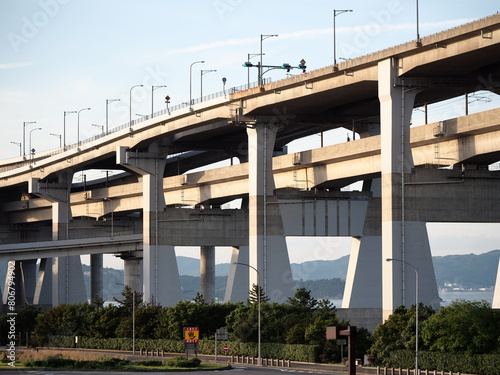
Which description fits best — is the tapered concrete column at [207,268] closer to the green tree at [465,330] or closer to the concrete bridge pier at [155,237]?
the concrete bridge pier at [155,237]

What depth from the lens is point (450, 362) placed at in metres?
68.6

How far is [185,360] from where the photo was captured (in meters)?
79.6

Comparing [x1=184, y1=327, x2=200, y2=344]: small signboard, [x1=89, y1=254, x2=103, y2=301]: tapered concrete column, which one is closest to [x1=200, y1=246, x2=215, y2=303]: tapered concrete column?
[x1=89, y1=254, x2=103, y2=301]: tapered concrete column

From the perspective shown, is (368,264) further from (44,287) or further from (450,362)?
(44,287)

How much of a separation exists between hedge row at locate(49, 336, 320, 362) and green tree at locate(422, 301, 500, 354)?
1341 centimetres

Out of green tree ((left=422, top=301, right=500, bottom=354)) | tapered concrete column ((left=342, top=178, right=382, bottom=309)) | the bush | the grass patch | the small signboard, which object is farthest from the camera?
tapered concrete column ((left=342, top=178, right=382, bottom=309))

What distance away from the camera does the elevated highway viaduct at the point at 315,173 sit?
80.1m

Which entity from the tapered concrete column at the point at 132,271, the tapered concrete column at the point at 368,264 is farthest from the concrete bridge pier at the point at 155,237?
the tapered concrete column at the point at 132,271

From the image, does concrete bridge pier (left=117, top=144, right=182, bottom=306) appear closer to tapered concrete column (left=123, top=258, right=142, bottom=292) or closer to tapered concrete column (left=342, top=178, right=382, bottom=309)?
tapered concrete column (left=342, top=178, right=382, bottom=309)

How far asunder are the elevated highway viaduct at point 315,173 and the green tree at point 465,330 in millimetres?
8267

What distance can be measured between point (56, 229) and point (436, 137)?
83094 millimetres

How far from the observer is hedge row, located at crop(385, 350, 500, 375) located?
6594cm

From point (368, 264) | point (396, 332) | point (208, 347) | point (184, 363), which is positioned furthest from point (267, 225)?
point (396, 332)

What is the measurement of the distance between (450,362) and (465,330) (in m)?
2.46
